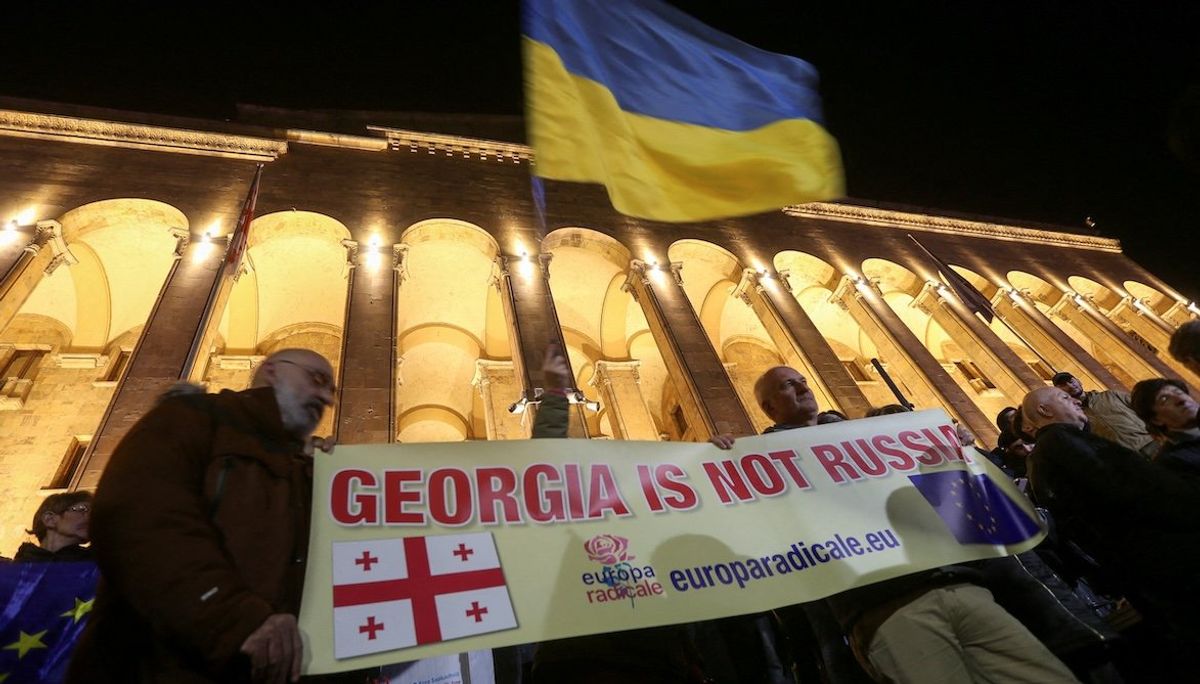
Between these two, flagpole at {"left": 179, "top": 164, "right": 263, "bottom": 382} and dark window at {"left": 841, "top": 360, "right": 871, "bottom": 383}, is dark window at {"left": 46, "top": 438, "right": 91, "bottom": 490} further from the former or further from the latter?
dark window at {"left": 841, "top": 360, "right": 871, "bottom": 383}

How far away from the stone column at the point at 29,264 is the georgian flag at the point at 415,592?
34.7ft

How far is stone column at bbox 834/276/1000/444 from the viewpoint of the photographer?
1314cm

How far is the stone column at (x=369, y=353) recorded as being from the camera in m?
9.27

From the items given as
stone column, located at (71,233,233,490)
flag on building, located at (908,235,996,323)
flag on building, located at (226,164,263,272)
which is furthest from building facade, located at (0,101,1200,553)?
flag on building, located at (226,164,263,272)

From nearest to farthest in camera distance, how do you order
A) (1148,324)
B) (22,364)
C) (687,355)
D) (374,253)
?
1. (374,253)
2. (687,355)
3. (22,364)
4. (1148,324)

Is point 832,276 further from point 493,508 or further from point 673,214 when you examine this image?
point 493,508

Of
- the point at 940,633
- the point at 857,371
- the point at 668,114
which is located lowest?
the point at 940,633

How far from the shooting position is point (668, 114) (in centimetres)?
552

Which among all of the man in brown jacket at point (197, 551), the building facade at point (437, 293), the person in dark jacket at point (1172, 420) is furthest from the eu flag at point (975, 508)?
the building facade at point (437, 293)

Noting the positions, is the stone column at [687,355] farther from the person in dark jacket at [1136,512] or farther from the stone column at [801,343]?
the person in dark jacket at [1136,512]

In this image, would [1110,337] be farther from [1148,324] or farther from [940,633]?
[940,633]

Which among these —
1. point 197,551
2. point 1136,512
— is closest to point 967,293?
point 1136,512

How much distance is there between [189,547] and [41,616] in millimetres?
2867

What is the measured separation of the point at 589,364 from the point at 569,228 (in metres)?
5.24
